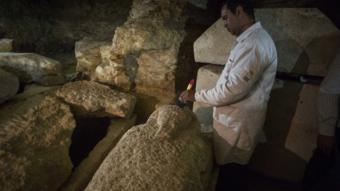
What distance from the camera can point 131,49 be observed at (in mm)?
2889

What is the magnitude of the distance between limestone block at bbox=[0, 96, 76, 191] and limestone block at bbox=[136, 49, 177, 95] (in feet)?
2.98

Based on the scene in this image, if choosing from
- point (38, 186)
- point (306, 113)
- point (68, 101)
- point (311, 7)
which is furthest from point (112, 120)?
point (311, 7)

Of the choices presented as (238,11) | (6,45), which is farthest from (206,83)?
(6,45)

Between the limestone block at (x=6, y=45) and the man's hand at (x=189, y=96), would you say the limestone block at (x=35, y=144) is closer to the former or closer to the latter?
the man's hand at (x=189, y=96)

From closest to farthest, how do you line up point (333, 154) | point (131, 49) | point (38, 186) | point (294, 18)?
point (38, 186) < point (333, 154) < point (294, 18) < point (131, 49)

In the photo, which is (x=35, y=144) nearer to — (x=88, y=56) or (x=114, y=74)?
(x=114, y=74)

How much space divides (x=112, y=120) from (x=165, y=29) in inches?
40.6

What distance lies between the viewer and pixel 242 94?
192cm

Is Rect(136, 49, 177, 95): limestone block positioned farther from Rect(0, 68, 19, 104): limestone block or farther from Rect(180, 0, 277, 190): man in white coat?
Rect(0, 68, 19, 104): limestone block

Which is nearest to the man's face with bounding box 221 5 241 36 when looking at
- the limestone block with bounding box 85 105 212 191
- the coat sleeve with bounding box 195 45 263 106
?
the coat sleeve with bounding box 195 45 263 106

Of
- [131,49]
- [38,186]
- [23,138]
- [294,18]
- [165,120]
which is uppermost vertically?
[294,18]

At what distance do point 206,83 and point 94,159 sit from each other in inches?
49.5

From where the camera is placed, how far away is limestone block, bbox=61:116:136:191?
6.37 ft

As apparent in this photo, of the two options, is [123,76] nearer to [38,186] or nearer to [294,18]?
[38,186]
